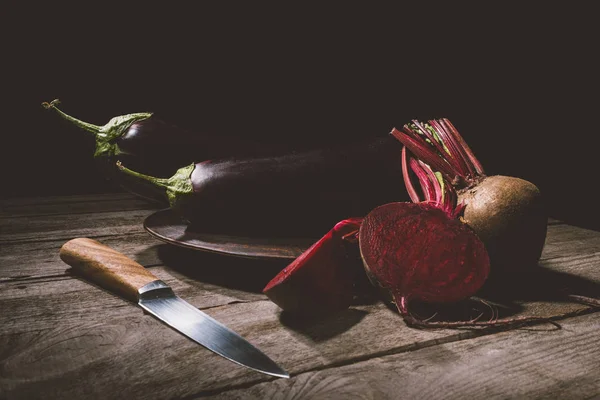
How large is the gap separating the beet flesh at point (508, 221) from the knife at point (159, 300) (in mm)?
482

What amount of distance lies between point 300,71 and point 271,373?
6.03 feet

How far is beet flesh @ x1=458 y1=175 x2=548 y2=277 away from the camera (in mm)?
926

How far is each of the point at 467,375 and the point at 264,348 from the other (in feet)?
0.89

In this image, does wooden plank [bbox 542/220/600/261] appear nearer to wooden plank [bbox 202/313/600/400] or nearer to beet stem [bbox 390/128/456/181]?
beet stem [bbox 390/128/456/181]

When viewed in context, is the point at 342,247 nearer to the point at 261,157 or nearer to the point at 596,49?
the point at 261,157

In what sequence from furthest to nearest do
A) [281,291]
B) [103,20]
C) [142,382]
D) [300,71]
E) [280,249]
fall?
1. [300,71]
2. [103,20]
3. [280,249]
4. [281,291]
5. [142,382]

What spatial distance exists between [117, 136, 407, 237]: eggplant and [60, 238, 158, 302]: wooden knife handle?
236 millimetres

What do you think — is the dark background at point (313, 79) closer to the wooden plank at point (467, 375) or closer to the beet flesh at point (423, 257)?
the beet flesh at point (423, 257)

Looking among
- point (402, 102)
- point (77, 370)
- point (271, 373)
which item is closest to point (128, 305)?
point (77, 370)

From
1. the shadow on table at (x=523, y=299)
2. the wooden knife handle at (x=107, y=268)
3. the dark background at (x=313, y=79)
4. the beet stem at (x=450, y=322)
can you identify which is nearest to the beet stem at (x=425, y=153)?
the shadow on table at (x=523, y=299)

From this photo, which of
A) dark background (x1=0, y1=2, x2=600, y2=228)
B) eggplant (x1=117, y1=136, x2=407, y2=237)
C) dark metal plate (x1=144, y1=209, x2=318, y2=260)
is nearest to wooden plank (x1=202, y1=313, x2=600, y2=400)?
dark metal plate (x1=144, y1=209, x2=318, y2=260)

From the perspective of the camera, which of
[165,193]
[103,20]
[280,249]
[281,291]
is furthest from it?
[103,20]

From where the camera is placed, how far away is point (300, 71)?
2.31 metres

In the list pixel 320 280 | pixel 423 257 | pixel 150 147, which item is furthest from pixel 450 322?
pixel 150 147
